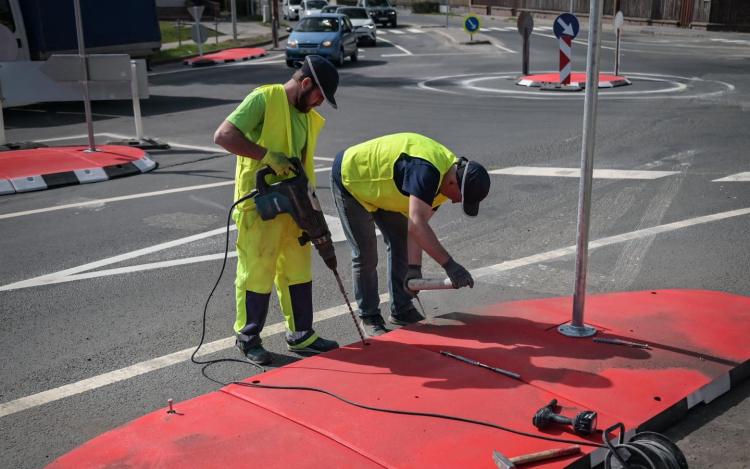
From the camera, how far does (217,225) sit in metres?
8.42

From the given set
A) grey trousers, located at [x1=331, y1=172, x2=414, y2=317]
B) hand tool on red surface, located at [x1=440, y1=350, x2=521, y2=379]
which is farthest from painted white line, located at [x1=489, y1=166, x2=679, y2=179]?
hand tool on red surface, located at [x1=440, y1=350, x2=521, y2=379]

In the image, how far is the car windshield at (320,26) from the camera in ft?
83.9

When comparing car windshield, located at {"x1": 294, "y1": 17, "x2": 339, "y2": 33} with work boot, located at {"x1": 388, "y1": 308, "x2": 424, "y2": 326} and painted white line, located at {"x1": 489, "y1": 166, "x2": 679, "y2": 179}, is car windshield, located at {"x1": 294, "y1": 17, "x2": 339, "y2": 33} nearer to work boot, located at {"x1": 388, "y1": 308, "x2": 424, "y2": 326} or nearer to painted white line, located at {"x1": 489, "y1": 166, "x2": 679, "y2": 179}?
painted white line, located at {"x1": 489, "y1": 166, "x2": 679, "y2": 179}

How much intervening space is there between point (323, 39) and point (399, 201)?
2032cm

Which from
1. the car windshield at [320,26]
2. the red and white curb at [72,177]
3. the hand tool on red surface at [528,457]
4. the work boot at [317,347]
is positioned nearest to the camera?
the hand tool on red surface at [528,457]

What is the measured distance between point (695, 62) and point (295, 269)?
22133 millimetres

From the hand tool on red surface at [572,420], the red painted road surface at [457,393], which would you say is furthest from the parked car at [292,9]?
the hand tool on red surface at [572,420]

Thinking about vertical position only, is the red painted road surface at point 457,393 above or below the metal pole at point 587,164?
below

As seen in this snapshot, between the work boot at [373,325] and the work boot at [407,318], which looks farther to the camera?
the work boot at [407,318]

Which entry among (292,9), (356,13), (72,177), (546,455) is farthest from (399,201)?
(292,9)

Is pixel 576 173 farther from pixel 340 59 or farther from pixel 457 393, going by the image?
pixel 340 59

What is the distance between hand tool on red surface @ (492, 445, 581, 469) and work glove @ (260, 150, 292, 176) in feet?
7.04

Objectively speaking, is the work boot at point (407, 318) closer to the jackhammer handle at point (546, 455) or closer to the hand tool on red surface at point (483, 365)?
the hand tool on red surface at point (483, 365)

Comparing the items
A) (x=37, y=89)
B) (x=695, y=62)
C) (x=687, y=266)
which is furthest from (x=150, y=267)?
(x=695, y=62)
